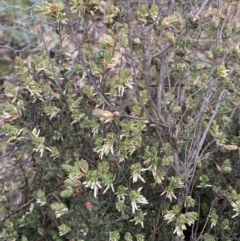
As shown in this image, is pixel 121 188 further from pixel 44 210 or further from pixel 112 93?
pixel 44 210

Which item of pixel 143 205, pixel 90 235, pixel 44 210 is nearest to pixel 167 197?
pixel 143 205

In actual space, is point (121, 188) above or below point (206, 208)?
above

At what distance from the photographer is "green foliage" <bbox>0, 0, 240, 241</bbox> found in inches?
56.6

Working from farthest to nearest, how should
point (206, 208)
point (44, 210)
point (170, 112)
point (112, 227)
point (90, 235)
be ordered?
point (44, 210), point (206, 208), point (90, 235), point (112, 227), point (170, 112)

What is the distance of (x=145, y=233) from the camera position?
65.9 inches

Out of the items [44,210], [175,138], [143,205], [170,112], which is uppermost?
[170,112]

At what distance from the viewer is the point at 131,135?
1.54m

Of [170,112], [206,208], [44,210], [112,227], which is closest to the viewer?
[170,112]

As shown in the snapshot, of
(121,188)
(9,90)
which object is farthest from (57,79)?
(121,188)

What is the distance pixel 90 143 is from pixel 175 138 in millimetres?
349

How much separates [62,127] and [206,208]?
54 centimetres

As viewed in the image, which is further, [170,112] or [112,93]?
[112,93]

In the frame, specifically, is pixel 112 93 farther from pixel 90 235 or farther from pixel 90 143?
pixel 90 235

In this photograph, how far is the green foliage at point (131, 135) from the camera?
4.72 feet
